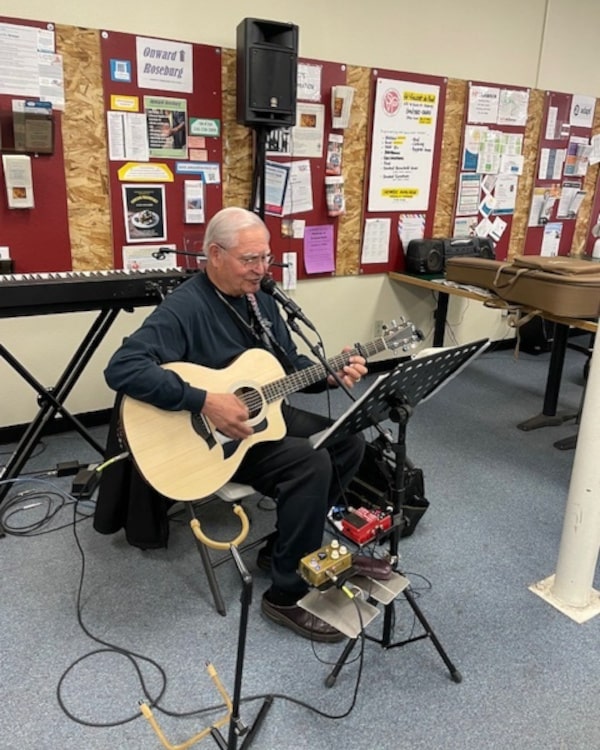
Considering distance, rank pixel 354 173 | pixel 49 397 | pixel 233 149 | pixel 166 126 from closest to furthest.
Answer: pixel 49 397
pixel 166 126
pixel 233 149
pixel 354 173

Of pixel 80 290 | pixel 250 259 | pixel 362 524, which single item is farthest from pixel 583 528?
pixel 80 290

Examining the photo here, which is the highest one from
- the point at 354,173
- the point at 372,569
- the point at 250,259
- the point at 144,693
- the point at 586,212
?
the point at 354,173

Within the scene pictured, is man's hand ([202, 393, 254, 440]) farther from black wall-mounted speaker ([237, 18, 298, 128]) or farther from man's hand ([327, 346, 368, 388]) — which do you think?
black wall-mounted speaker ([237, 18, 298, 128])

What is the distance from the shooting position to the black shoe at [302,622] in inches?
72.3

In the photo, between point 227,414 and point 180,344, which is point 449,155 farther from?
point 227,414

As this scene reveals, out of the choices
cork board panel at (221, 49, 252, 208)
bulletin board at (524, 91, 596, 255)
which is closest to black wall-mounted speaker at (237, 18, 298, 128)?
cork board panel at (221, 49, 252, 208)

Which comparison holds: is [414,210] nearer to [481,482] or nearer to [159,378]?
[481,482]

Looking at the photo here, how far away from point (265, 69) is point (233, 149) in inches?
18.8

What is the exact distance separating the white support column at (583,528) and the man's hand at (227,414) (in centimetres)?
105

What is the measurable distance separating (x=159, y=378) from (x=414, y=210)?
2.74 metres

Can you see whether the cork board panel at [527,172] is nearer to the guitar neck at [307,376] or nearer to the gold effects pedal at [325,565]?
the guitar neck at [307,376]

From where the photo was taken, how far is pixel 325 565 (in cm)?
150

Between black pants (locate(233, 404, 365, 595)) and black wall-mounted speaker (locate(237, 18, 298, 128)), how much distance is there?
1.75 metres

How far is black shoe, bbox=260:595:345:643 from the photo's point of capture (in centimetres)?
184
